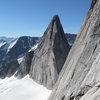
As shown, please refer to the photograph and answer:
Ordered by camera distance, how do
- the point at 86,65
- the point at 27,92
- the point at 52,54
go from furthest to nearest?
the point at 27,92
the point at 52,54
the point at 86,65

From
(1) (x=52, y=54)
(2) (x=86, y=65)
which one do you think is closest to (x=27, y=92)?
(1) (x=52, y=54)

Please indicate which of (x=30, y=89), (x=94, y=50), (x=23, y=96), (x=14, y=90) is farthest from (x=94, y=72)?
(x=14, y=90)

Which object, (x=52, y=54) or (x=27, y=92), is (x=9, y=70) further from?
(x=52, y=54)

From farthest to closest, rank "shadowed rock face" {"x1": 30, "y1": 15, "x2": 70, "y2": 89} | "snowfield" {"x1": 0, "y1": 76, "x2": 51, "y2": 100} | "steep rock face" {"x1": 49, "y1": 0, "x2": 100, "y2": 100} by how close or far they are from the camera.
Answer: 1. "snowfield" {"x1": 0, "y1": 76, "x2": 51, "y2": 100}
2. "shadowed rock face" {"x1": 30, "y1": 15, "x2": 70, "y2": 89}
3. "steep rock face" {"x1": 49, "y1": 0, "x2": 100, "y2": 100}

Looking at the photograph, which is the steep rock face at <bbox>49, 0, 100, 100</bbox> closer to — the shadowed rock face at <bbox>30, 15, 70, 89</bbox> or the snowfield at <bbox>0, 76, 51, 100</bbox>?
the shadowed rock face at <bbox>30, 15, 70, 89</bbox>

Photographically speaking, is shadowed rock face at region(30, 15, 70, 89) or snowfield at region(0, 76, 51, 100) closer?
shadowed rock face at region(30, 15, 70, 89)

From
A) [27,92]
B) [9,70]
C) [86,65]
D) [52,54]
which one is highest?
[9,70]

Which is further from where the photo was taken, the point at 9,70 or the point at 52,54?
the point at 9,70

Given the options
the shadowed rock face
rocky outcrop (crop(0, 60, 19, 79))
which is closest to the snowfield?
the shadowed rock face

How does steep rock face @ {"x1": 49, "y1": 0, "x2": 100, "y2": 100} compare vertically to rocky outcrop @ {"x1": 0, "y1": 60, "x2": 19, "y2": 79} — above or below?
below
